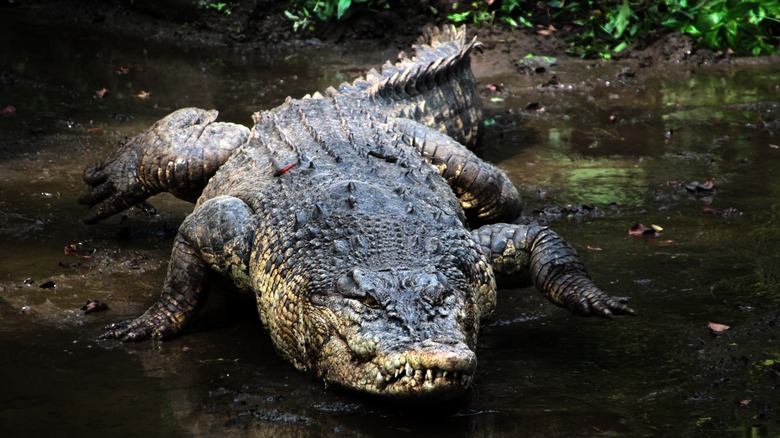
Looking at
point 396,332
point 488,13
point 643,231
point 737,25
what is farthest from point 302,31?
point 396,332

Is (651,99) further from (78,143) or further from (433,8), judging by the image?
(78,143)

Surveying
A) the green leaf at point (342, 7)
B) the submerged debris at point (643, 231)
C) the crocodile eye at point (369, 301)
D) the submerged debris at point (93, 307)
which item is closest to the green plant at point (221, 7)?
the green leaf at point (342, 7)

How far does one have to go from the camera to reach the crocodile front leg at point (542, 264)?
4523 mm

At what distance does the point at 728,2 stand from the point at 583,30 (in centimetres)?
163

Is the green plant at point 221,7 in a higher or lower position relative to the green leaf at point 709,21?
higher

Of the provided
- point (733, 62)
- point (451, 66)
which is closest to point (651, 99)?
point (733, 62)

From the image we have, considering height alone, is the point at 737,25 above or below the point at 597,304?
above

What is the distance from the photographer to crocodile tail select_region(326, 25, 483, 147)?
6488 mm

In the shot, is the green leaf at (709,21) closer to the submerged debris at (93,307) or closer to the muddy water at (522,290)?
the muddy water at (522,290)

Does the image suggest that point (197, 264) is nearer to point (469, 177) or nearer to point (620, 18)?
point (469, 177)

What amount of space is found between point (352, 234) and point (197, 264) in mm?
1037

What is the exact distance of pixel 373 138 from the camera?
5.33 m

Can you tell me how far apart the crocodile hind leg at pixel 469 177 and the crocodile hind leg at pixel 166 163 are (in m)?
1.08

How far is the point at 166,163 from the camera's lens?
573cm
